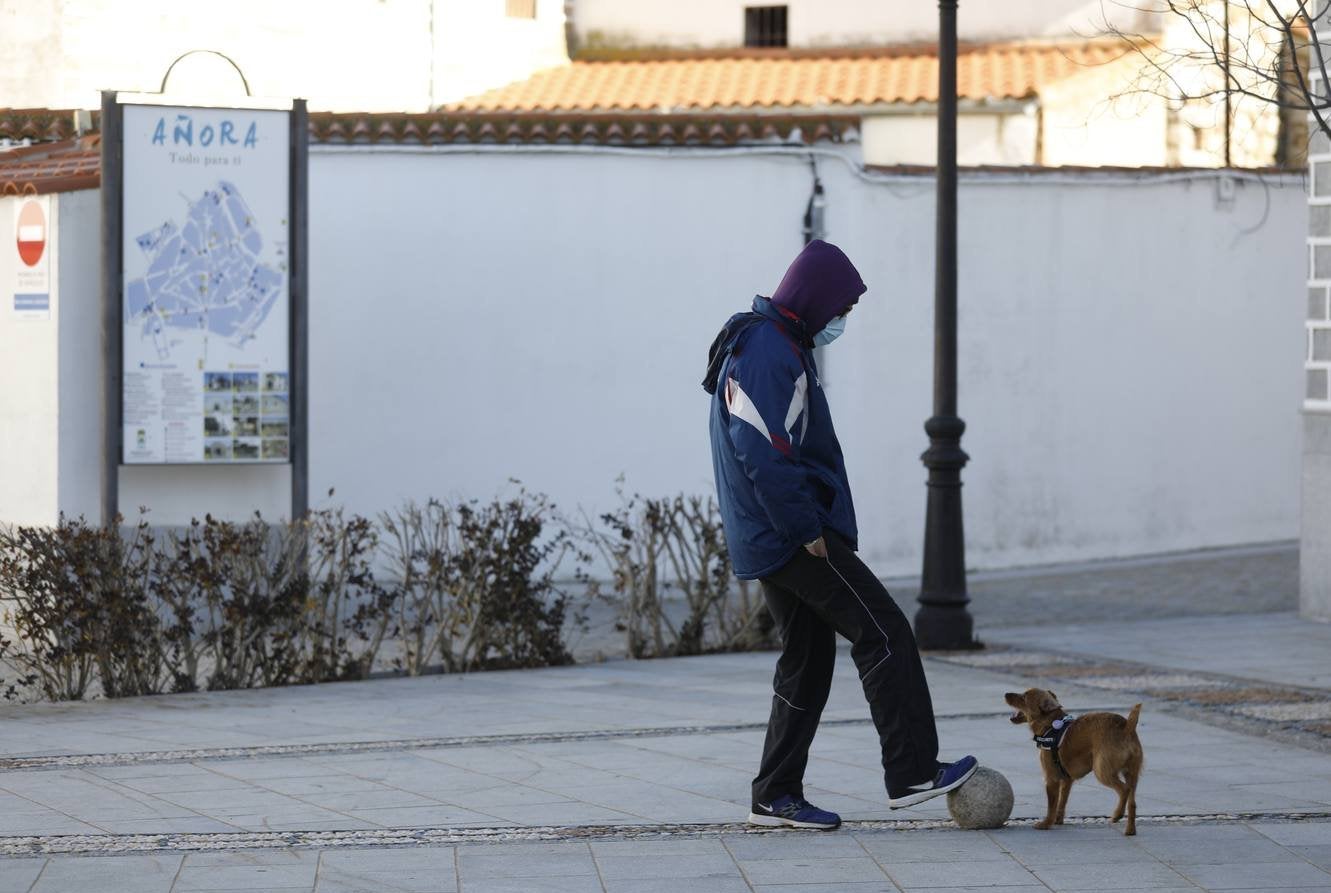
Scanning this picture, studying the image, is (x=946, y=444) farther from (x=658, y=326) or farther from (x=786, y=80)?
(x=786, y=80)

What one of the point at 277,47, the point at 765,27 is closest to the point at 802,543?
the point at 277,47

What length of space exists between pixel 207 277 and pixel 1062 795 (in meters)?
6.61

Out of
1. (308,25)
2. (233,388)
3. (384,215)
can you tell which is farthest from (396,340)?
(308,25)

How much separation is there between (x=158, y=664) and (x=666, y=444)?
5825 mm

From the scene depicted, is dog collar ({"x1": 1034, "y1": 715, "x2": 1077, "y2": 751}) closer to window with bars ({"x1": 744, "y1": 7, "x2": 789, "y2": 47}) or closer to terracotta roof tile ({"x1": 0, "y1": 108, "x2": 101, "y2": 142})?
terracotta roof tile ({"x1": 0, "y1": 108, "x2": 101, "y2": 142})

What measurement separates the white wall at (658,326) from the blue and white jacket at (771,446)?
8232 millimetres

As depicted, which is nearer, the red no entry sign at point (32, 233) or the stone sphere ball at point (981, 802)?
the stone sphere ball at point (981, 802)

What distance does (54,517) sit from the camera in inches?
439

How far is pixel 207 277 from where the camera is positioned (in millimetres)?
10961

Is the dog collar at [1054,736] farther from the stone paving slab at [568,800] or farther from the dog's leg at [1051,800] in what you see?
the stone paving slab at [568,800]

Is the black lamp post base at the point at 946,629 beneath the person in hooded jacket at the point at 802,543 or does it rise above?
beneath

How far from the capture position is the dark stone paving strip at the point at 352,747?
7344 millimetres

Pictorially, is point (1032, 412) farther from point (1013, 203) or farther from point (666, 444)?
point (666, 444)

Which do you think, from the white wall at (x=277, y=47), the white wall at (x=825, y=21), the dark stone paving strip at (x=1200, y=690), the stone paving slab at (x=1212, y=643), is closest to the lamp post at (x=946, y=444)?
the dark stone paving strip at (x=1200, y=690)
